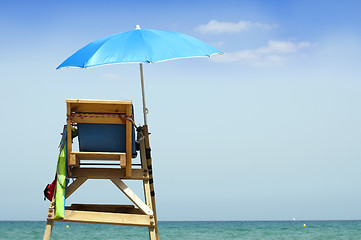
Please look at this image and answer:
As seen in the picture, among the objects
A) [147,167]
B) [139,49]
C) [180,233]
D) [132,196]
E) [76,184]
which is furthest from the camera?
[180,233]

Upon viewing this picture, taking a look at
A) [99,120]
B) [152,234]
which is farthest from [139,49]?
[152,234]

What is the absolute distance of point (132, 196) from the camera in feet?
16.6

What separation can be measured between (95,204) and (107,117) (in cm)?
98

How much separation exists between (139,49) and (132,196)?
1420mm

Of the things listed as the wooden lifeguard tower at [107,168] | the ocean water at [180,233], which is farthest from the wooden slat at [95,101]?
the ocean water at [180,233]

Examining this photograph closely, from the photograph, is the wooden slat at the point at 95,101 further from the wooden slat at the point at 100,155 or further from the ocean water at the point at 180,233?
the ocean water at the point at 180,233

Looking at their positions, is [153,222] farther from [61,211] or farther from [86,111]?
[86,111]

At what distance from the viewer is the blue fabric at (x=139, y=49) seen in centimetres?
469

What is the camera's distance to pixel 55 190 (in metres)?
5.03

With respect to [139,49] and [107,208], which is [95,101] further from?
[107,208]

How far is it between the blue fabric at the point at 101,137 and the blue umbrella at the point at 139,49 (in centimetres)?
60

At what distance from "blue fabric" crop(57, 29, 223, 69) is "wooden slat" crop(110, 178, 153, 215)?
1187mm

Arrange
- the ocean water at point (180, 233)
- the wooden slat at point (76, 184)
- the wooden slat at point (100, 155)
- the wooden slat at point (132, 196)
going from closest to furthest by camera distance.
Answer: the wooden slat at point (100, 155), the wooden slat at point (132, 196), the wooden slat at point (76, 184), the ocean water at point (180, 233)

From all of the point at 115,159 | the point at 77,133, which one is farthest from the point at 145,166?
the point at 77,133
